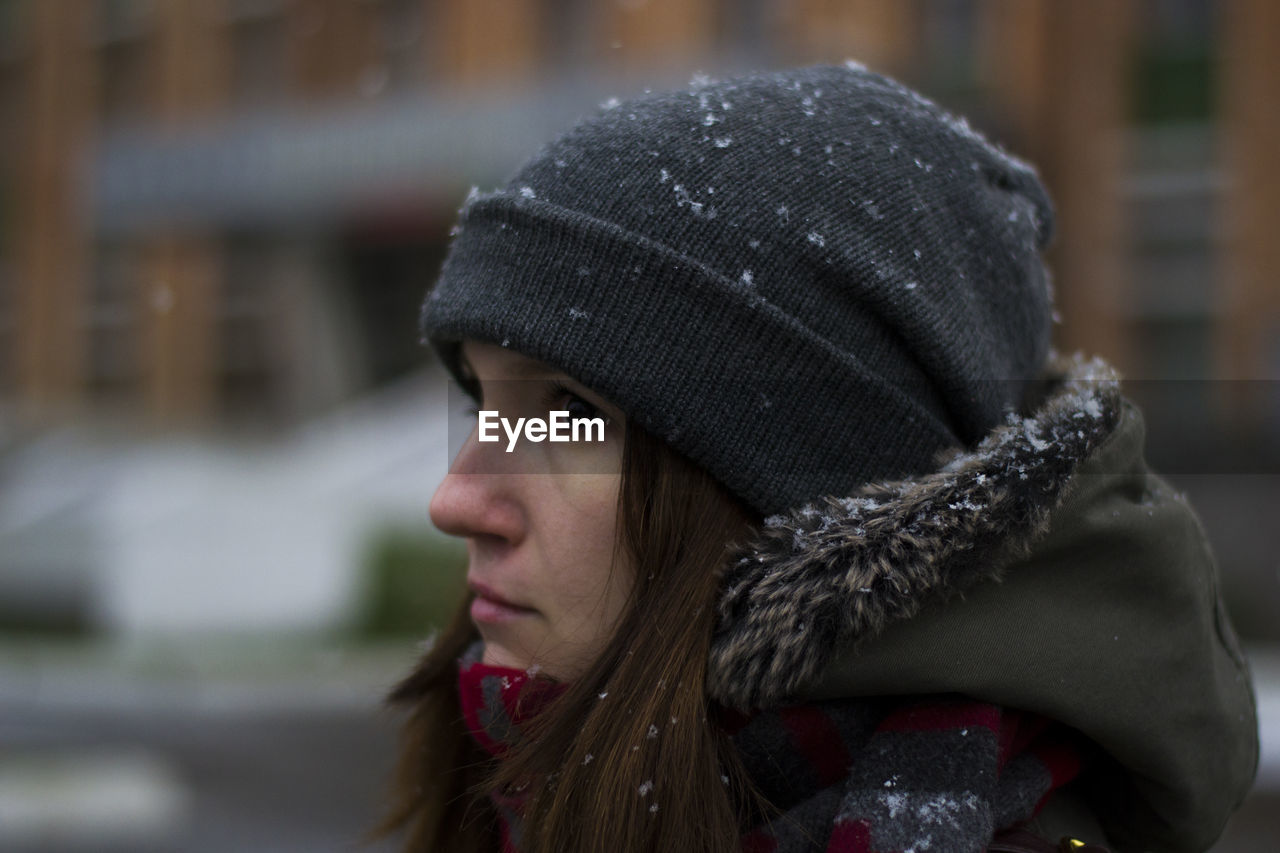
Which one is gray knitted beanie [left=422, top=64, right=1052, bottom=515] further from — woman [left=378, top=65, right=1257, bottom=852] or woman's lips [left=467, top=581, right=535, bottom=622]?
woman's lips [left=467, top=581, right=535, bottom=622]

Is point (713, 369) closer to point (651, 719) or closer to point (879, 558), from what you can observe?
point (879, 558)

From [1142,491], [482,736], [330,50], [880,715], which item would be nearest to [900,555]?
[880,715]

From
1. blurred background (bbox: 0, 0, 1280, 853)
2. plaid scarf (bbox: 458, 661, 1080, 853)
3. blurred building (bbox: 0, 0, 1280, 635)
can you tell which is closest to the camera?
plaid scarf (bbox: 458, 661, 1080, 853)

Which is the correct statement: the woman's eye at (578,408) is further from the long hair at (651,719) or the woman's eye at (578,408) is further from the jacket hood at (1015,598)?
the jacket hood at (1015,598)

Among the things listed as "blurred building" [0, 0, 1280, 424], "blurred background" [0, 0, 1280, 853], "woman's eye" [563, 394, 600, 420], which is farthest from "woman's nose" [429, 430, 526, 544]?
"blurred building" [0, 0, 1280, 424]

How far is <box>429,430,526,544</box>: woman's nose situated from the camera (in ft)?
4.54

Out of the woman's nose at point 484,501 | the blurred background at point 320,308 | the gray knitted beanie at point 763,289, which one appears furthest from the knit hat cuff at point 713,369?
the blurred background at point 320,308

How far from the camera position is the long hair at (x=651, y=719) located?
1205 mm

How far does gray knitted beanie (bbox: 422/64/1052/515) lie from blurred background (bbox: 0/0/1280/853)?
2.41m

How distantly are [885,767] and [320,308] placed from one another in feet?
48.6

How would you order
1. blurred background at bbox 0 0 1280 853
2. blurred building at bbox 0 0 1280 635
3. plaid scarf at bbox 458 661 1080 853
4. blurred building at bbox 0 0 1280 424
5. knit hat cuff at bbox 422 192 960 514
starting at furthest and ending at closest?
1. blurred building at bbox 0 0 1280 424
2. blurred building at bbox 0 0 1280 635
3. blurred background at bbox 0 0 1280 853
4. knit hat cuff at bbox 422 192 960 514
5. plaid scarf at bbox 458 661 1080 853

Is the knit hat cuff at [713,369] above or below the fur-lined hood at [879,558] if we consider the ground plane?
above

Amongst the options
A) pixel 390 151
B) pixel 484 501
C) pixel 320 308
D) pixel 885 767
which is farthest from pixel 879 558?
pixel 320 308

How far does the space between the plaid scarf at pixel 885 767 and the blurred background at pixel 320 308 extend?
2418 mm
